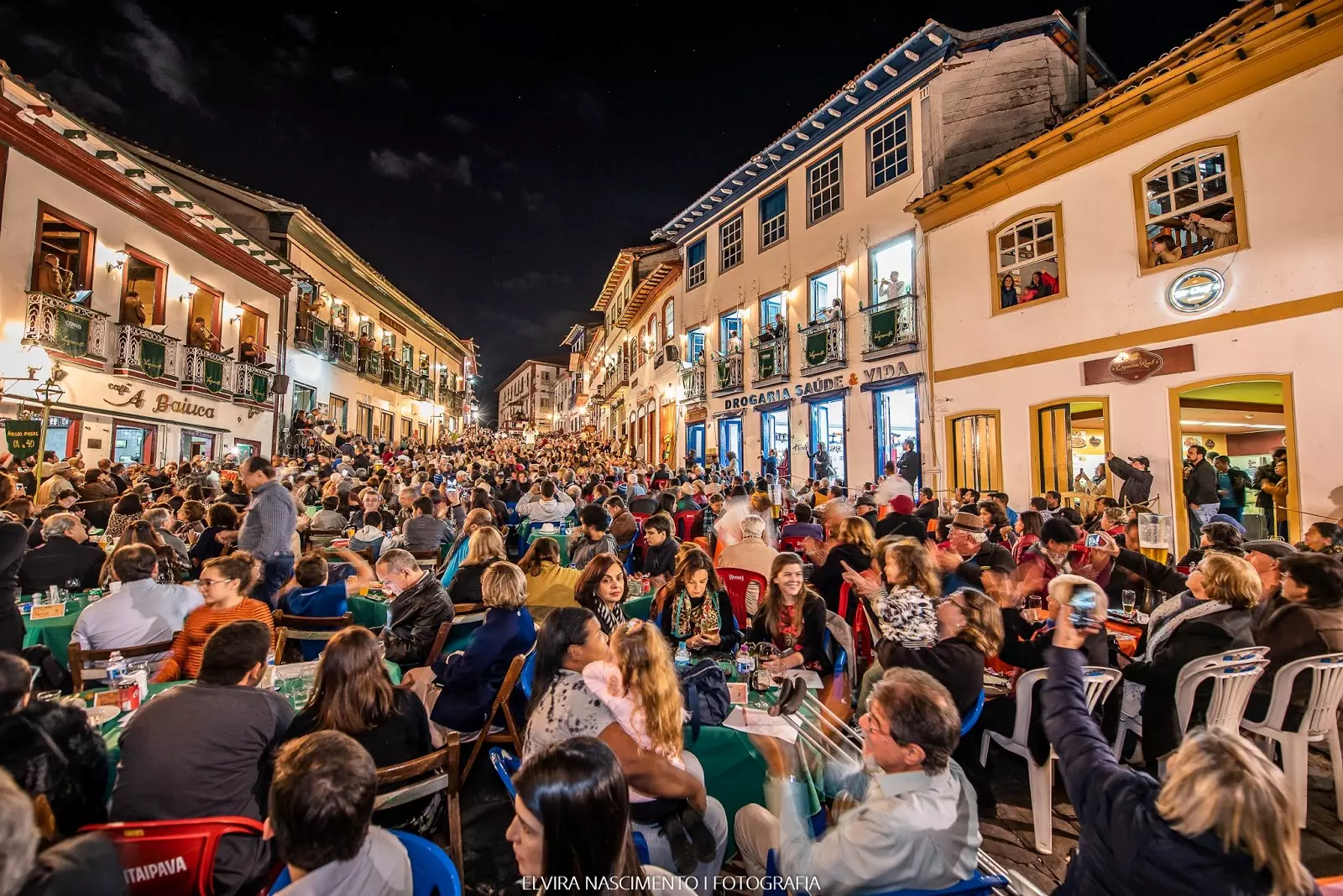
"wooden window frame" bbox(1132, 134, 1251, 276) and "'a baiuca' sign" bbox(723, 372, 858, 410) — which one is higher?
"wooden window frame" bbox(1132, 134, 1251, 276)

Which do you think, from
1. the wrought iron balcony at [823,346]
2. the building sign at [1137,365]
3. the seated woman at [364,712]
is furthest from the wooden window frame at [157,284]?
the building sign at [1137,365]

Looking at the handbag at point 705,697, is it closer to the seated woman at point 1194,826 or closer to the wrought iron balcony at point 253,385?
the seated woman at point 1194,826

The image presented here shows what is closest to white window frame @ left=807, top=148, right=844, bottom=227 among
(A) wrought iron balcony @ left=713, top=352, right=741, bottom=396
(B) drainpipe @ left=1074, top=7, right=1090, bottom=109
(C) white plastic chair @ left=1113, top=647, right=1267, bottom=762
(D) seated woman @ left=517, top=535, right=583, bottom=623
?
(A) wrought iron balcony @ left=713, top=352, right=741, bottom=396

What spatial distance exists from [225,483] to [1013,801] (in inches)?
583

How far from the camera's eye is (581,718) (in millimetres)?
2934

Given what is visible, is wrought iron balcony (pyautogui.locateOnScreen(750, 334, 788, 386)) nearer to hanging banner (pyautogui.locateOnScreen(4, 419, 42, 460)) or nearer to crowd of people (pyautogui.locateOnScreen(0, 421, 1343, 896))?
crowd of people (pyautogui.locateOnScreen(0, 421, 1343, 896))

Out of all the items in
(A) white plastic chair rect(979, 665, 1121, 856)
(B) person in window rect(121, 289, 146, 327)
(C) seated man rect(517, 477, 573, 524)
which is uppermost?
(B) person in window rect(121, 289, 146, 327)

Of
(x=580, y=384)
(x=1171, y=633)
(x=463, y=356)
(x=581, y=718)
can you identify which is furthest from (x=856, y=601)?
(x=580, y=384)

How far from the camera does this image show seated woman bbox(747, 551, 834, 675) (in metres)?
4.72

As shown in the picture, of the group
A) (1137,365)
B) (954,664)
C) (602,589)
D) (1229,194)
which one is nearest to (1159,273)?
(1229,194)

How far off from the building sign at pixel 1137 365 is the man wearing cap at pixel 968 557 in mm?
4780

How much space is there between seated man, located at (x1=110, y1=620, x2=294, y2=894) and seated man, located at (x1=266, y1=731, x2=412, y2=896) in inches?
24.0

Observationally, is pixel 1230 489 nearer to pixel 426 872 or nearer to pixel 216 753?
pixel 426 872

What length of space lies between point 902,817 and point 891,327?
13.8 m
